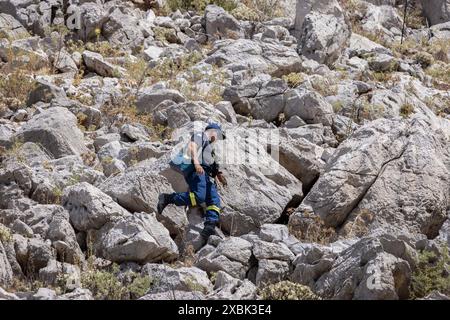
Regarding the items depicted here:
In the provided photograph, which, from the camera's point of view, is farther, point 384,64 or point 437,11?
point 437,11

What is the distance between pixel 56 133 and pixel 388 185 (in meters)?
4.75

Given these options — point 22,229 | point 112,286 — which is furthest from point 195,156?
point 112,286

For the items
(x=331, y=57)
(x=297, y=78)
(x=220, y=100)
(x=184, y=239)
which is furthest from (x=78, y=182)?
(x=331, y=57)

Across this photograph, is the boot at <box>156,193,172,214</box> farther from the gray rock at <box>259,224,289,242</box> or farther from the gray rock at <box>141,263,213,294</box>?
the gray rock at <box>141,263,213,294</box>

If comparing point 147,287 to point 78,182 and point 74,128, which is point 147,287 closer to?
point 78,182

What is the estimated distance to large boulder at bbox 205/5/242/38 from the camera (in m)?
17.5

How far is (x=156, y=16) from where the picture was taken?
1834cm

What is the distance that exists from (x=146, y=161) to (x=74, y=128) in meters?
1.62

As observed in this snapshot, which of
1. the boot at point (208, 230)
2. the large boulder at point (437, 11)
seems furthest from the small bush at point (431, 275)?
the large boulder at point (437, 11)

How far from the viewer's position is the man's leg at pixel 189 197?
31.1 feet

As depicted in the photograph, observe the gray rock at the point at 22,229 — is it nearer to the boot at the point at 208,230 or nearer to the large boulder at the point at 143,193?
the large boulder at the point at 143,193

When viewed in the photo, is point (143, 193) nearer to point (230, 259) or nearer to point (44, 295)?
point (230, 259)

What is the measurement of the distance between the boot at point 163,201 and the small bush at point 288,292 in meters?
2.47

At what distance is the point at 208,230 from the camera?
934 centimetres
